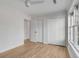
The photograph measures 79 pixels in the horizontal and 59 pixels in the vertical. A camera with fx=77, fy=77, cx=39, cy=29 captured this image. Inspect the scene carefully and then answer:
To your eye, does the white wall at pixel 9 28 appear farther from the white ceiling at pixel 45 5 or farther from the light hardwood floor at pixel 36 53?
the light hardwood floor at pixel 36 53

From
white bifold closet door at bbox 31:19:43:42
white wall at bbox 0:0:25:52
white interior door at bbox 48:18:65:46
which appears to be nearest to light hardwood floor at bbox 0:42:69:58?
white wall at bbox 0:0:25:52

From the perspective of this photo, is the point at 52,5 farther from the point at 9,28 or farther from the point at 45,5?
the point at 9,28

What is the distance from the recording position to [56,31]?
575 centimetres

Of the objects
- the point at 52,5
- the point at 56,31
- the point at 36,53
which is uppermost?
the point at 52,5

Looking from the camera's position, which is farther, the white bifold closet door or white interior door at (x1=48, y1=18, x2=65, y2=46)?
the white bifold closet door

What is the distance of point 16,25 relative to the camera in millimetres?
5172

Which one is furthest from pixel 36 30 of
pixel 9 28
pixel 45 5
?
pixel 45 5

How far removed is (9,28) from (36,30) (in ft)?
8.95

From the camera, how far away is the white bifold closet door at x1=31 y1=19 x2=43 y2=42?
6637 millimetres

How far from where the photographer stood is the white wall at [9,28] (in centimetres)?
407

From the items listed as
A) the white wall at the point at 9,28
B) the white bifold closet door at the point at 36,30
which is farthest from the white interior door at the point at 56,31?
the white wall at the point at 9,28

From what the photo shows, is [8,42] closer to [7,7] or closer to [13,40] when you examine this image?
[13,40]

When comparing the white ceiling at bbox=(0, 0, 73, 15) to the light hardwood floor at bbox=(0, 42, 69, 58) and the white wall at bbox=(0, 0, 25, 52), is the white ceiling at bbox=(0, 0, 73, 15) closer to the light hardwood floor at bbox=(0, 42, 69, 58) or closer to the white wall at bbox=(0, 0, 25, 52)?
the white wall at bbox=(0, 0, 25, 52)

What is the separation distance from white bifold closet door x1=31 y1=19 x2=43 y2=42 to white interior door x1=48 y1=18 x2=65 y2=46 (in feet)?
3.03
